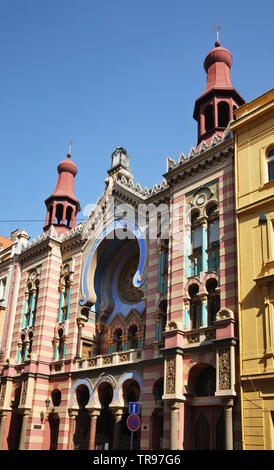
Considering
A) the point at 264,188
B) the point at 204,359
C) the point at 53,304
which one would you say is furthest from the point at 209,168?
the point at 53,304

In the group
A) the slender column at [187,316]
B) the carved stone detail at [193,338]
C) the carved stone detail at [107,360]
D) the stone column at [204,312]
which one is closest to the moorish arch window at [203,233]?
the stone column at [204,312]

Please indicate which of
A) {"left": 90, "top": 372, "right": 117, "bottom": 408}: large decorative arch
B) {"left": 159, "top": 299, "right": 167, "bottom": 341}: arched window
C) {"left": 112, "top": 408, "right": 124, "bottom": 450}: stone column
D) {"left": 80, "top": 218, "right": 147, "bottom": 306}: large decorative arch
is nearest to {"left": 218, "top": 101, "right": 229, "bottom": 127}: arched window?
{"left": 80, "top": 218, "right": 147, "bottom": 306}: large decorative arch

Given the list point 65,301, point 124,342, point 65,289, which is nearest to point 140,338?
point 124,342

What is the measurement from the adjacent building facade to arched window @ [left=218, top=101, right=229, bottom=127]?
10 cm

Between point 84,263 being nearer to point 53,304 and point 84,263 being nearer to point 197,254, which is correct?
point 53,304

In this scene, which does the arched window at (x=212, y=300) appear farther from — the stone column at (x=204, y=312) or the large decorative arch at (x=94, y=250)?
the large decorative arch at (x=94, y=250)

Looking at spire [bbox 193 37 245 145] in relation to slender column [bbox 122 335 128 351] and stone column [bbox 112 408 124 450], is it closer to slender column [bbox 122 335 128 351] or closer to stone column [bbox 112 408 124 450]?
slender column [bbox 122 335 128 351]

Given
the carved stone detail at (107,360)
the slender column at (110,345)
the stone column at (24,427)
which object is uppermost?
the slender column at (110,345)

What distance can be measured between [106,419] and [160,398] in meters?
8.10

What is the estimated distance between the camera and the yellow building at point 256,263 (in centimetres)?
1945

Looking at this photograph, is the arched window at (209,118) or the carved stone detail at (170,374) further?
the arched window at (209,118)

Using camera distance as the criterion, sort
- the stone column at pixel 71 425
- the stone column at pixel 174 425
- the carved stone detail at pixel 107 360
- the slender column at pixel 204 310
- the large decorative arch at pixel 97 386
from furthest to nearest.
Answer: the stone column at pixel 71 425, the carved stone detail at pixel 107 360, the large decorative arch at pixel 97 386, the slender column at pixel 204 310, the stone column at pixel 174 425

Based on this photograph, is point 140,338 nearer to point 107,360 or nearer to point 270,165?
point 107,360

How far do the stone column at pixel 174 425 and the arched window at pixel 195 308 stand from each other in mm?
3906
